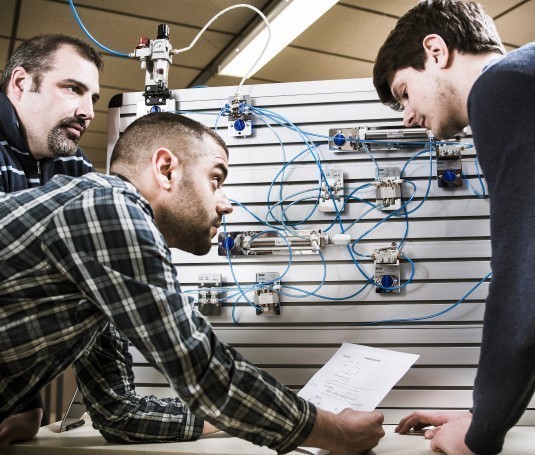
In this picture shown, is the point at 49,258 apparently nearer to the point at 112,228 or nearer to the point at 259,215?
the point at 112,228

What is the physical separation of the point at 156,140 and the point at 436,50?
1.02 metres

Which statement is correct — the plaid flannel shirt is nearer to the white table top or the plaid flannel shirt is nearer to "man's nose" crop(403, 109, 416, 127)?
the white table top

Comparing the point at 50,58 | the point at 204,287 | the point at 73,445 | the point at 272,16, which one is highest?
the point at 272,16

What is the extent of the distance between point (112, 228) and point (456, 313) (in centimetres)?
161

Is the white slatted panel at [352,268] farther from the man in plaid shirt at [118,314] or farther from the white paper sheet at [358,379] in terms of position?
the man in plaid shirt at [118,314]

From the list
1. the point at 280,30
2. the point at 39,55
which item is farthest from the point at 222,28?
the point at 39,55

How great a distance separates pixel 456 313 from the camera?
→ 2250 mm

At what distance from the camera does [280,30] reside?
4.18 metres

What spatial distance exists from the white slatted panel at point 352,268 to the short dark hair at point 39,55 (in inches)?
28.7

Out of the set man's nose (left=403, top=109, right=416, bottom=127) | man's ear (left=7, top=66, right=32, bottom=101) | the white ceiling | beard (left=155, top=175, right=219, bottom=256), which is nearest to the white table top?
beard (left=155, top=175, right=219, bottom=256)

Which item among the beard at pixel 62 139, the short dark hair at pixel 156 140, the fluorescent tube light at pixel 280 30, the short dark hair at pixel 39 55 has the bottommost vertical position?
the short dark hair at pixel 156 140

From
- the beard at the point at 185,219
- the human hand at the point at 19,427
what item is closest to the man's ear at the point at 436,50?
the beard at the point at 185,219

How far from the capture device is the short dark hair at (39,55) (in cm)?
235

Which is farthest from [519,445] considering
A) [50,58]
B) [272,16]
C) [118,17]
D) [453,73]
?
[118,17]
